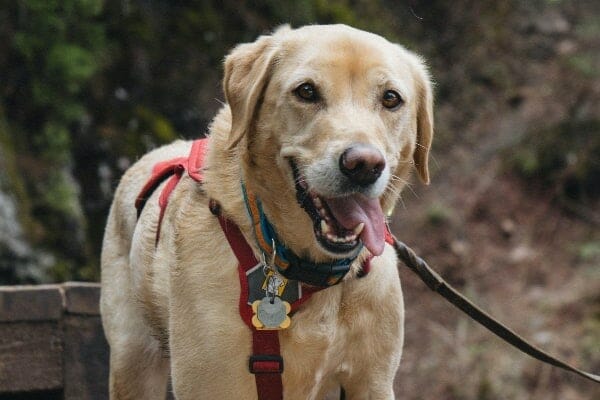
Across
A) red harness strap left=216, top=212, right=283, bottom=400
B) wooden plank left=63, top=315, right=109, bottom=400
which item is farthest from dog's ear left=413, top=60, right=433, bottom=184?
wooden plank left=63, top=315, right=109, bottom=400

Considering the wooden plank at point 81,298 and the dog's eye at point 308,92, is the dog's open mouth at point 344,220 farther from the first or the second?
the wooden plank at point 81,298

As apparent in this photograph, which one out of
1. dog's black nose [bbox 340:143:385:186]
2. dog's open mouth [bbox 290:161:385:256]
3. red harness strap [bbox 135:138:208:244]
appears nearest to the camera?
dog's black nose [bbox 340:143:385:186]

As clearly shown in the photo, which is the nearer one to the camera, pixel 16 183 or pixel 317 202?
pixel 317 202

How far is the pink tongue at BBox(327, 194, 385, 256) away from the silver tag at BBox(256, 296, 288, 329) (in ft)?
1.21

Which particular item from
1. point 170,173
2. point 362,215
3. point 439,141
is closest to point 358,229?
point 362,215

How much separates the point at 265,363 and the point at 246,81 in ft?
3.18

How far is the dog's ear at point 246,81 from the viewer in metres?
3.45

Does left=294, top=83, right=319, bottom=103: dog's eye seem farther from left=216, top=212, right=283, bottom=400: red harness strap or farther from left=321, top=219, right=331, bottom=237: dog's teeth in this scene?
left=216, top=212, right=283, bottom=400: red harness strap

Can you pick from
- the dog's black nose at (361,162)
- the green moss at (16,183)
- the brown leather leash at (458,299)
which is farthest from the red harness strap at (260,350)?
the green moss at (16,183)

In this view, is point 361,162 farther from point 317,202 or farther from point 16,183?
point 16,183

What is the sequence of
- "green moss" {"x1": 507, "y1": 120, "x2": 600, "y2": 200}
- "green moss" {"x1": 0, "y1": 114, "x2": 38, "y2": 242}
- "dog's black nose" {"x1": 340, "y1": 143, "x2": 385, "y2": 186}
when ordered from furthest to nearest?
1. "green moss" {"x1": 507, "y1": 120, "x2": 600, "y2": 200}
2. "green moss" {"x1": 0, "y1": 114, "x2": 38, "y2": 242}
3. "dog's black nose" {"x1": 340, "y1": 143, "x2": 385, "y2": 186}

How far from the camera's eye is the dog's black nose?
3.16 m

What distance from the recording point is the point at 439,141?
1125 cm

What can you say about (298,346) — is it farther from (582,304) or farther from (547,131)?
(547,131)
